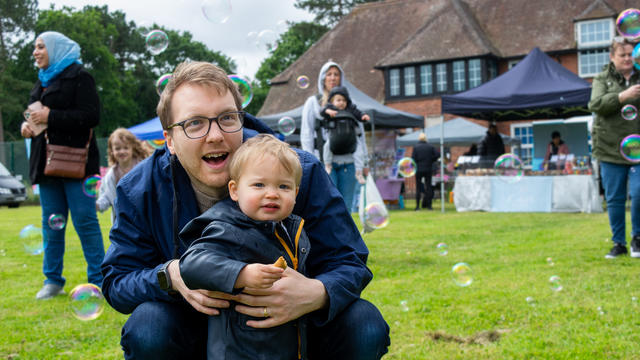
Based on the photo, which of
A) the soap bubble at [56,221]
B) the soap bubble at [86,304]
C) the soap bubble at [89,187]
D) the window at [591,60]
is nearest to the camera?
the soap bubble at [86,304]

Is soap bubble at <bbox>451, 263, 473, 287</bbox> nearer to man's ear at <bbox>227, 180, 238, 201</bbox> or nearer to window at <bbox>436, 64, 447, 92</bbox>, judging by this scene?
man's ear at <bbox>227, 180, 238, 201</bbox>

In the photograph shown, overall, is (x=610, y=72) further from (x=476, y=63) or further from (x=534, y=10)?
(x=534, y=10)

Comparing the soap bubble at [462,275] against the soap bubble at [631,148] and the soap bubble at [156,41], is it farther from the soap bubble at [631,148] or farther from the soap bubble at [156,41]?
the soap bubble at [156,41]

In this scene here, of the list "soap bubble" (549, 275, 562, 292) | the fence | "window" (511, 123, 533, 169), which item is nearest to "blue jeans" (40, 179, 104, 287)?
"soap bubble" (549, 275, 562, 292)

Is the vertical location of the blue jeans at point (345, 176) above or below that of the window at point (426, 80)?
below

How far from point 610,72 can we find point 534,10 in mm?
26644

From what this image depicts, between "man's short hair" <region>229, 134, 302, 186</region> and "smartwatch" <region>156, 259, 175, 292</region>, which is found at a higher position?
"man's short hair" <region>229, 134, 302, 186</region>

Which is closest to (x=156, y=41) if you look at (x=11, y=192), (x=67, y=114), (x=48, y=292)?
(x=67, y=114)

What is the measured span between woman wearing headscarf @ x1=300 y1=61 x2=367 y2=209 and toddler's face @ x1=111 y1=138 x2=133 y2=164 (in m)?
1.66

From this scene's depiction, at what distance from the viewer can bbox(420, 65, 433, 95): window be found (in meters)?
30.1

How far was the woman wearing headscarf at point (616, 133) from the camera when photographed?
5809 millimetres

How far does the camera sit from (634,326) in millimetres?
3602

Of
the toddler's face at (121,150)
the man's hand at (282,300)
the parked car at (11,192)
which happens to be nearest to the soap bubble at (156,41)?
the toddler's face at (121,150)

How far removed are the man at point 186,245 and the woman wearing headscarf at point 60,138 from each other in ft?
9.21
